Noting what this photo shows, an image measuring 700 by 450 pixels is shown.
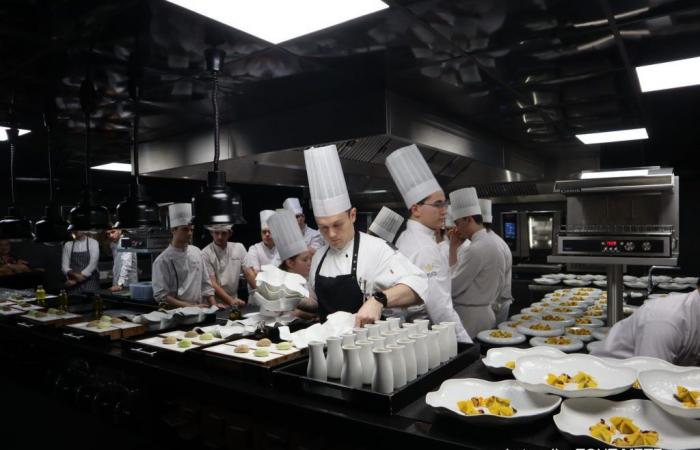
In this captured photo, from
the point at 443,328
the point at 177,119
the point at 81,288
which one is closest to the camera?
the point at 443,328

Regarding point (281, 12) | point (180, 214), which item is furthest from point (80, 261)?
point (281, 12)

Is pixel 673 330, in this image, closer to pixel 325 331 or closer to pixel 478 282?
pixel 325 331

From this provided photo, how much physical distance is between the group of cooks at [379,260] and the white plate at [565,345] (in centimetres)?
40

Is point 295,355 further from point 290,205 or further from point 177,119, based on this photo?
point 290,205

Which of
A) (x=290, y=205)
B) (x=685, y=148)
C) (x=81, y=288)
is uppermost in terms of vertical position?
(x=685, y=148)

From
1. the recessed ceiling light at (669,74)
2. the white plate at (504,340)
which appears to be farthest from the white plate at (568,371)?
the recessed ceiling light at (669,74)

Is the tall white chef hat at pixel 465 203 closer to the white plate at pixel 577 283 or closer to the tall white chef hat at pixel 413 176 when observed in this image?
the tall white chef hat at pixel 413 176

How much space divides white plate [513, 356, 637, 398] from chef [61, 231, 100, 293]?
6.66 metres

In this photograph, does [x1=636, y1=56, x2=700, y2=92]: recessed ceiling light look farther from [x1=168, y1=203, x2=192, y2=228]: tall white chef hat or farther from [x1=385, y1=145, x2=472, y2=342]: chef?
[x1=168, y1=203, x2=192, y2=228]: tall white chef hat

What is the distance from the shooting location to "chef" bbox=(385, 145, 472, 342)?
3.11 metres

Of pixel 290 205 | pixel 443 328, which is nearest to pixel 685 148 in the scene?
pixel 290 205

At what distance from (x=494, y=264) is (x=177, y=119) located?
3.27 metres

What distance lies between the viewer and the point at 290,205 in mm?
6301

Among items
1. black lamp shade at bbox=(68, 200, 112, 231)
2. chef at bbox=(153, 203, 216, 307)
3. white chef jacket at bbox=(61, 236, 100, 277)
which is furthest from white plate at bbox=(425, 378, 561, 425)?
white chef jacket at bbox=(61, 236, 100, 277)
